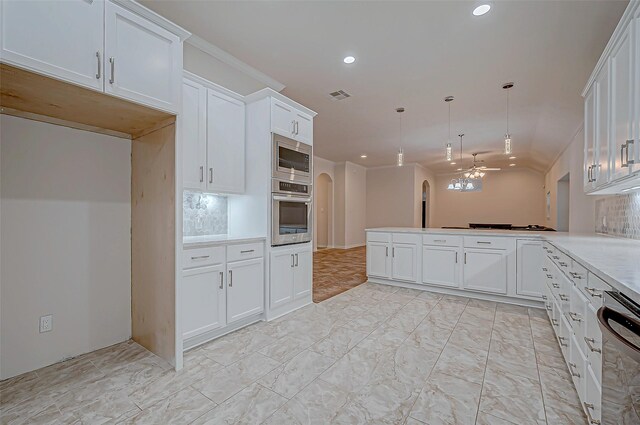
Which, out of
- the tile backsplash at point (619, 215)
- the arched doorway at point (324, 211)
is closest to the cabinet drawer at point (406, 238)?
the tile backsplash at point (619, 215)

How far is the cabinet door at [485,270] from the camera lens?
3621mm

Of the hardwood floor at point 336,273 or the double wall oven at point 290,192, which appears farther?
the hardwood floor at point 336,273

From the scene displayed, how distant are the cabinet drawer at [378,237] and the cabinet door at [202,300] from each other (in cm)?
272

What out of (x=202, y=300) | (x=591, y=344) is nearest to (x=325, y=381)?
(x=202, y=300)

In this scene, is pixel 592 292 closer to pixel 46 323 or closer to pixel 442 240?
pixel 442 240

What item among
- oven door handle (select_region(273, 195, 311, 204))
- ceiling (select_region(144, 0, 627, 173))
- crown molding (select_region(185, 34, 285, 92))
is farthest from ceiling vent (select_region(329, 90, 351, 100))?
oven door handle (select_region(273, 195, 311, 204))

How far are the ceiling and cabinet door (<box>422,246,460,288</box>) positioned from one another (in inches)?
89.2

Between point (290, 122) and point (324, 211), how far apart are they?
6539 mm

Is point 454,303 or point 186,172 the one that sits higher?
point 186,172

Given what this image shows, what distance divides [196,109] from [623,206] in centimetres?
447

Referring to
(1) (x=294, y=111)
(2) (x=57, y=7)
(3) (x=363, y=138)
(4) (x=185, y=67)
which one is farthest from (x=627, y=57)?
(3) (x=363, y=138)

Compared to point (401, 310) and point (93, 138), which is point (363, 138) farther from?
point (93, 138)

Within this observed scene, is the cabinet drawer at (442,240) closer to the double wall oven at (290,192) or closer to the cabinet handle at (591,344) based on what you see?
the double wall oven at (290,192)

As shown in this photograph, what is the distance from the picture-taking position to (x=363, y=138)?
21.6ft
